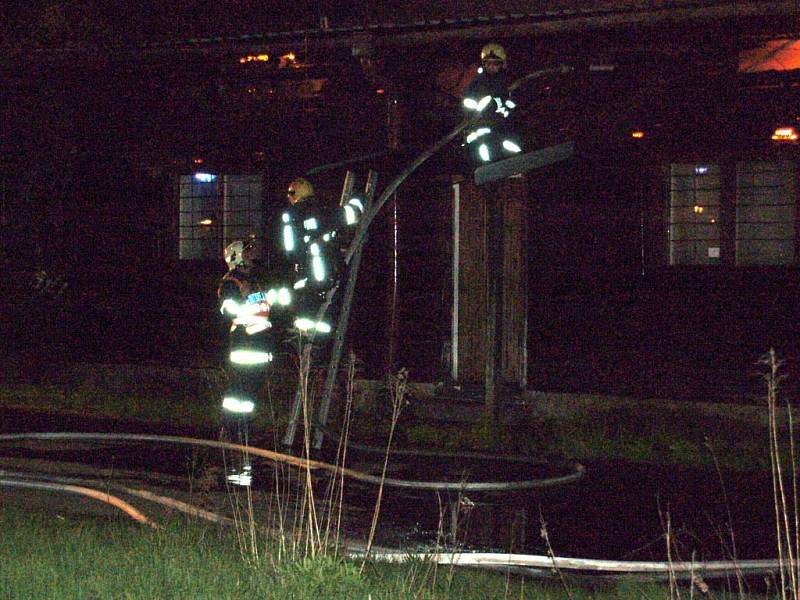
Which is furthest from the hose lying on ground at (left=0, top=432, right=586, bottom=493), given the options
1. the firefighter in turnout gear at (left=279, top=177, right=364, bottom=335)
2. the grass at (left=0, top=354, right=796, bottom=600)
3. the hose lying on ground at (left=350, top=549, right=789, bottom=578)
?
the grass at (left=0, top=354, right=796, bottom=600)

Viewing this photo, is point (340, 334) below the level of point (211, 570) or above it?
above

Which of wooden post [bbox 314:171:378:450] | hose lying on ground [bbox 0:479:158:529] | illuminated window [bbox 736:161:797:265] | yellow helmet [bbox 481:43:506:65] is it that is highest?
yellow helmet [bbox 481:43:506:65]

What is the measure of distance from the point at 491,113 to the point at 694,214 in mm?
3273

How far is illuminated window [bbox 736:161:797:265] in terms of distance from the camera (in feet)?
43.0

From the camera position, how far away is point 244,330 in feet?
37.4

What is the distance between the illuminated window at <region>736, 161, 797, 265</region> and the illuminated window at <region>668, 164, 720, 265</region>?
0.79ft

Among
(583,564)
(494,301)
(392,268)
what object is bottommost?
(583,564)

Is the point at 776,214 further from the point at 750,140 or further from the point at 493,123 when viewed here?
the point at 493,123

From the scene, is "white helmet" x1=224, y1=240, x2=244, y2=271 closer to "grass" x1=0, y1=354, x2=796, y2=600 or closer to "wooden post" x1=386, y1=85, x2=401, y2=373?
"wooden post" x1=386, y1=85, x2=401, y2=373

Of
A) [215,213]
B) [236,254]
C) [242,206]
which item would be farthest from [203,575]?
[215,213]

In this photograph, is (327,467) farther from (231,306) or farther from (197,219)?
(197,219)

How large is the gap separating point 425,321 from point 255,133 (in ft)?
10.7

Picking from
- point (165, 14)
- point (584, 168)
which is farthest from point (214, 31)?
point (584, 168)

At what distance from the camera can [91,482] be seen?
9852 mm
